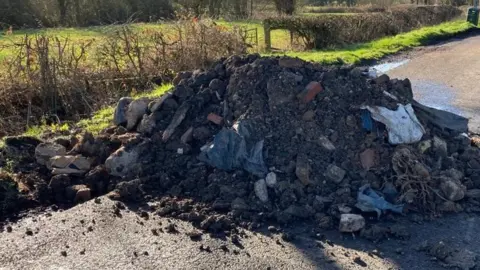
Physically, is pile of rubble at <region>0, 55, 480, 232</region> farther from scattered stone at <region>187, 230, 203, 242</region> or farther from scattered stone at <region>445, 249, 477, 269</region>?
scattered stone at <region>445, 249, 477, 269</region>

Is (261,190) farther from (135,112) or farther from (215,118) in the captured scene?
(135,112)

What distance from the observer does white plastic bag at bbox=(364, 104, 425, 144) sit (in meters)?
6.16

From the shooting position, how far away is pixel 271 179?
5.70 meters

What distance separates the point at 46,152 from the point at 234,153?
7.49ft

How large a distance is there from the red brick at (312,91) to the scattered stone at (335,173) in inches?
39.9

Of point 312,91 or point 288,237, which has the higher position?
point 312,91

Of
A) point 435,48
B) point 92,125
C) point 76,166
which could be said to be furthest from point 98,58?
point 435,48

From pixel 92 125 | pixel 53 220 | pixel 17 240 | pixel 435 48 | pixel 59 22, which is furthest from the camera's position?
pixel 59 22

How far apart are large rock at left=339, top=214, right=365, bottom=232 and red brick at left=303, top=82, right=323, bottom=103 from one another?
177 centimetres

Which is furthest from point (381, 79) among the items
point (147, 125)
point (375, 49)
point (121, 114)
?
point (375, 49)

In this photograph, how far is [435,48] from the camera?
1939 centimetres

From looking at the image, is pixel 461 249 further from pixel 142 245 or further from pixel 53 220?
pixel 53 220

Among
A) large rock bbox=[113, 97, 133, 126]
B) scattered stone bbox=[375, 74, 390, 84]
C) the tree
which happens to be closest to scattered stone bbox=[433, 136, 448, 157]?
scattered stone bbox=[375, 74, 390, 84]

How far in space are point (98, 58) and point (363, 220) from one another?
7.80 meters
